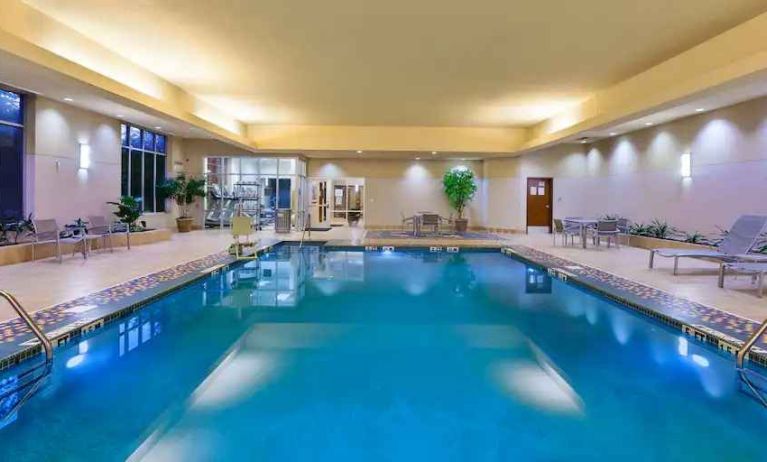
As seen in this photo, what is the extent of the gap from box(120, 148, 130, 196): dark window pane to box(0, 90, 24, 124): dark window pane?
142 inches

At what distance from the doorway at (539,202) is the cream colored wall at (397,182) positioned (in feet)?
7.05

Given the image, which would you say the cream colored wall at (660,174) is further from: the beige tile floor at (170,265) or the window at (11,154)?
the window at (11,154)

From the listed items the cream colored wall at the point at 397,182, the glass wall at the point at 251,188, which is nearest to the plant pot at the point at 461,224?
the cream colored wall at the point at 397,182

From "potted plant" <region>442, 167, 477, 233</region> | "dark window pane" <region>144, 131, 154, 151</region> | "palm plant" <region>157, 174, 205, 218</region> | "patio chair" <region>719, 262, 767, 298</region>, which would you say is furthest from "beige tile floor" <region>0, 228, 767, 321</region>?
"potted plant" <region>442, 167, 477, 233</region>

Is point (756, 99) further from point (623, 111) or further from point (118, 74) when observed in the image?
point (118, 74)

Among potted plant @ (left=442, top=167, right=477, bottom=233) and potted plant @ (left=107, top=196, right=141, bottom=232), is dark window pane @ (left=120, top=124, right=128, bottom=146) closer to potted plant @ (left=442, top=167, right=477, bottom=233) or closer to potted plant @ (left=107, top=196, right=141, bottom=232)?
potted plant @ (left=107, top=196, right=141, bottom=232)

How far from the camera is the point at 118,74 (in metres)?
8.08

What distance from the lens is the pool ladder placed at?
357 cm

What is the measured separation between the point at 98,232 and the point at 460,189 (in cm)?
1153

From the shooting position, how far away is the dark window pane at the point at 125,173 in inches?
506

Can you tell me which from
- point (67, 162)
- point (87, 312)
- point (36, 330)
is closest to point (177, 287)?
point (87, 312)

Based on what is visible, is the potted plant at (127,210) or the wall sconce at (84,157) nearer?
the wall sconce at (84,157)

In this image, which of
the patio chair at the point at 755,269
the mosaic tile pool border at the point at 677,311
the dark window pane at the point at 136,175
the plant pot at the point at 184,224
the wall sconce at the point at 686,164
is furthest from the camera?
the plant pot at the point at 184,224

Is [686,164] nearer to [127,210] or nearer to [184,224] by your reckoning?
[127,210]
